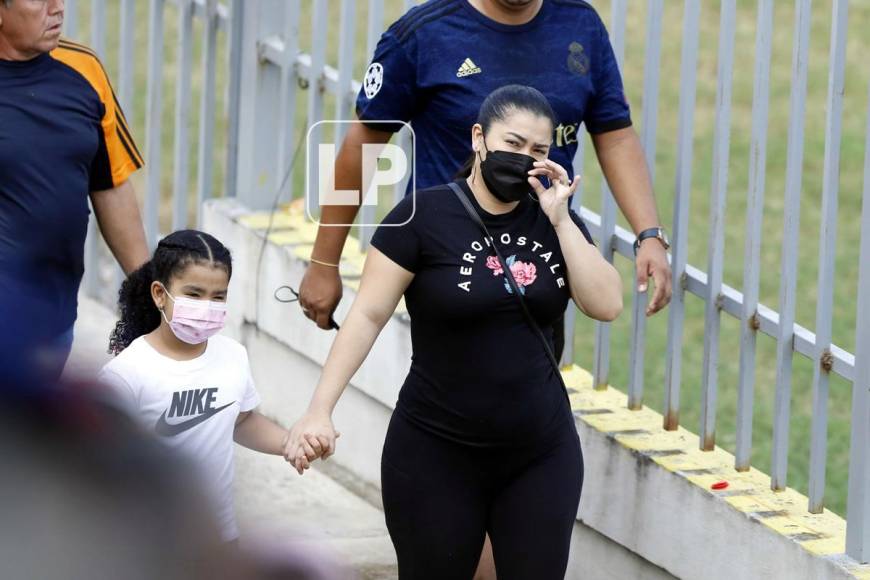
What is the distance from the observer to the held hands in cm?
412

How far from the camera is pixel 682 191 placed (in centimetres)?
522

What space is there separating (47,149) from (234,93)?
105 inches

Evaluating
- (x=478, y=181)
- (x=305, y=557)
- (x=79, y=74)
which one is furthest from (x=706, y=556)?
(x=305, y=557)

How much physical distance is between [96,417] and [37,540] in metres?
0.14

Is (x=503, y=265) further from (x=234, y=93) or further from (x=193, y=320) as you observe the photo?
(x=234, y=93)

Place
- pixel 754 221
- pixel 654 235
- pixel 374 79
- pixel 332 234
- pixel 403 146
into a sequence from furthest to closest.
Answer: pixel 403 146, pixel 754 221, pixel 332 234, pixel 654 235, pixel 374 79

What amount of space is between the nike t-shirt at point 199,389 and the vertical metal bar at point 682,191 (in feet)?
4.80

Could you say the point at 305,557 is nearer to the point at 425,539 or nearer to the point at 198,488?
the point at 198,488

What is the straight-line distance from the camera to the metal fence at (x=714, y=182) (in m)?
4.60

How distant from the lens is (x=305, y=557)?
2227 millimetres

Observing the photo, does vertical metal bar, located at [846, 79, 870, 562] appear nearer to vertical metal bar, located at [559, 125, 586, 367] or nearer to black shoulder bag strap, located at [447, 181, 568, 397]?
black shoulder bag strap, located at [447, 181, 568, 397]

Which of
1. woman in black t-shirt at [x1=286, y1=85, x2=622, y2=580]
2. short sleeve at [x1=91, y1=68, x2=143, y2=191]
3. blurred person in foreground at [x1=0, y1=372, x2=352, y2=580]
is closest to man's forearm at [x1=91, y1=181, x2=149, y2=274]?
short sleeve at [x1=91, y1=68, x2=143, y2=191]

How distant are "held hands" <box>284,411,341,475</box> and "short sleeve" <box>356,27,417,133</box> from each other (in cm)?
86

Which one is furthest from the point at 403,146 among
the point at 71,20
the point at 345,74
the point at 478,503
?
the point at 71,20
